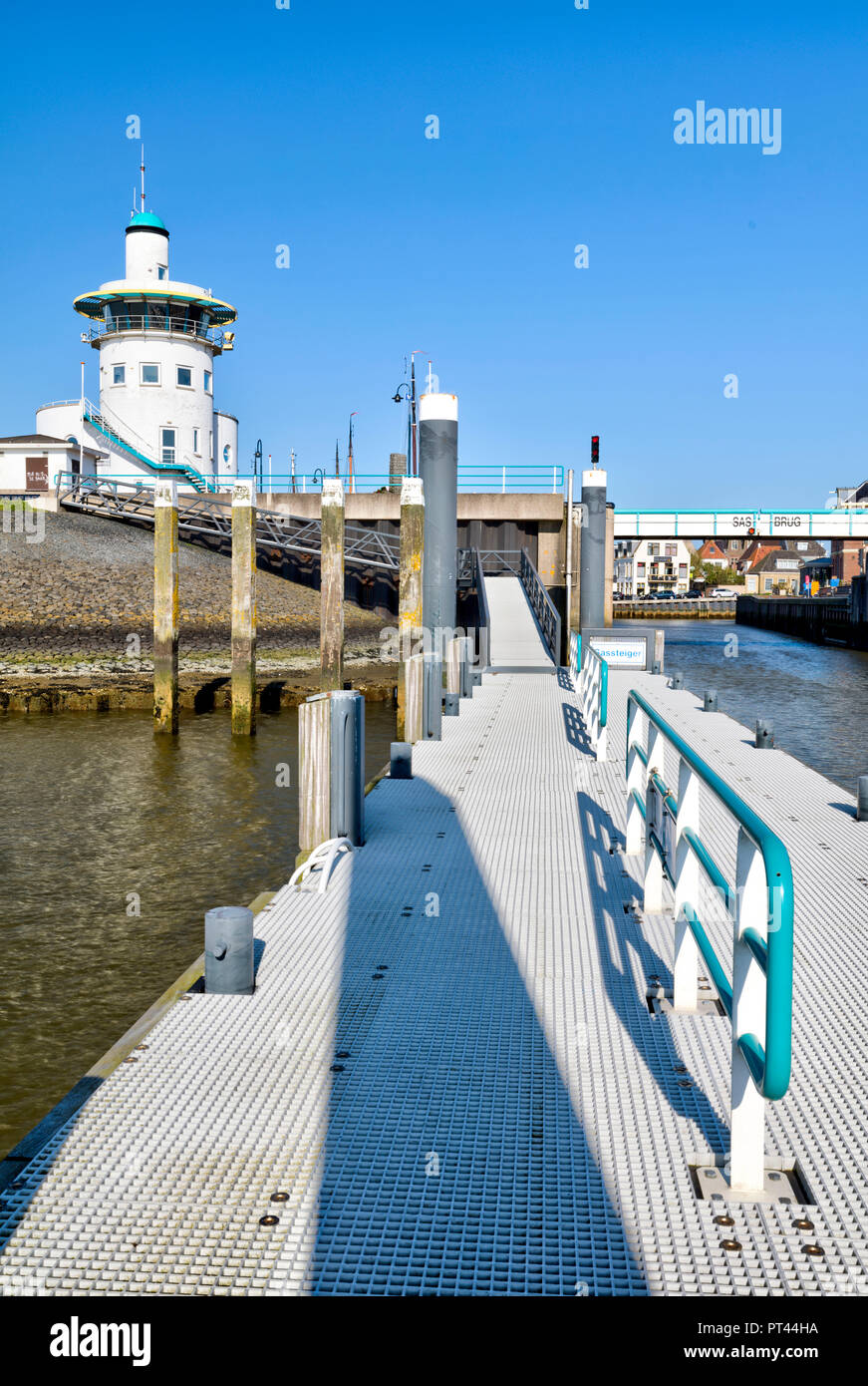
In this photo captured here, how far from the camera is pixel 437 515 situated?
1694cm

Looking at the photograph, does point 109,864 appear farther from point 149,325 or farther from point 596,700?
point 149,325

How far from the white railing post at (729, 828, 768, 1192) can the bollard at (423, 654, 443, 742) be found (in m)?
9.89

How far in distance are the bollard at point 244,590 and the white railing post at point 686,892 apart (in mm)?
16639

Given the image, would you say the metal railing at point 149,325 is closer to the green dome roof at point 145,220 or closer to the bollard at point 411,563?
the green dome roof at point 145,220

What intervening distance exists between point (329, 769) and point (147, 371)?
42.3m

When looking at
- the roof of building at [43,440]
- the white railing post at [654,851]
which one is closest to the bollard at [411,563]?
the white railing post at [654,851]

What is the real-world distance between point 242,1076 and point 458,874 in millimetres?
3215

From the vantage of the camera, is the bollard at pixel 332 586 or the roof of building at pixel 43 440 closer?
the bollard at pixel 332 586

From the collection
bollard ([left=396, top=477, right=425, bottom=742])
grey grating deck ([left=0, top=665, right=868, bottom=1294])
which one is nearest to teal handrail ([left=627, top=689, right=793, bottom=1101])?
grey grating deck ([left=0, top=665, right=868, bottom=1294])

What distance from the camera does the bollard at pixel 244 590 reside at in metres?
21.4

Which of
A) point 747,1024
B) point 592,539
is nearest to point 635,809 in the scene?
point 747,1024
